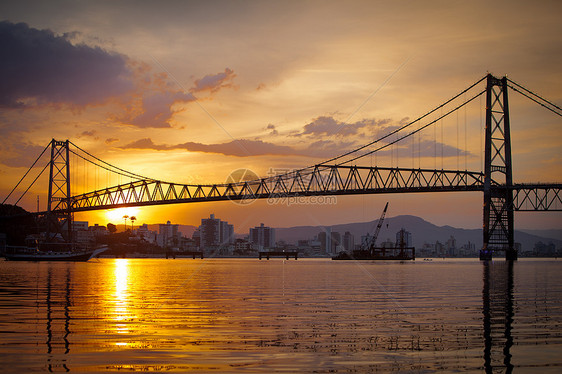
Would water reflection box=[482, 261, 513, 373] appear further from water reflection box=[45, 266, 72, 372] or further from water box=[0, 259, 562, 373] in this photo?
water reflection box=[45, 266, 72, 372]

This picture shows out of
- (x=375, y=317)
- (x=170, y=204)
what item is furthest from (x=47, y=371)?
(x=170, y=204)

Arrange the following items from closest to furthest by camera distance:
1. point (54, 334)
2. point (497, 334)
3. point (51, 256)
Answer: point (54, 334)
point (497, 334)
point (51, 256)

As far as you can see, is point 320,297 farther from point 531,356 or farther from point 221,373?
point 221,373

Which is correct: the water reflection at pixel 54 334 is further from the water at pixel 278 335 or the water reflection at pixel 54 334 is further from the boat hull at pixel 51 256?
the boat hull at pixel 51 256

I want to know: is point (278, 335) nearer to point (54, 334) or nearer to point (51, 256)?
point (54, 334)

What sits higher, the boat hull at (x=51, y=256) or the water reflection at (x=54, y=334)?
the water reflection at (x=54, y=334)

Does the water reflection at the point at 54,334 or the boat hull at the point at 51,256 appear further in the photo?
the boat hull at the point at 51,256

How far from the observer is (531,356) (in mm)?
13703

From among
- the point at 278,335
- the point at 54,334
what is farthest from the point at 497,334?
the point at 54,334

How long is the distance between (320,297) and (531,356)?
16.9 metres

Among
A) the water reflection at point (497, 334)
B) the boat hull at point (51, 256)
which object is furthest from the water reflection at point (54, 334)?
the boat hull at point (51, 256)

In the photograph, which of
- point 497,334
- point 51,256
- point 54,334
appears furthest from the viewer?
point 51,256

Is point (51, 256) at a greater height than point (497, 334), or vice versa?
point (497, 334)

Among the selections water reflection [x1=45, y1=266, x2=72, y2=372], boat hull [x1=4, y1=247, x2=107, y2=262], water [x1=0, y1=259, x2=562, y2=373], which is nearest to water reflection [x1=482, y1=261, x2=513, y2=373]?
water [x1=0, y1=259, x2=562, y2=373]
